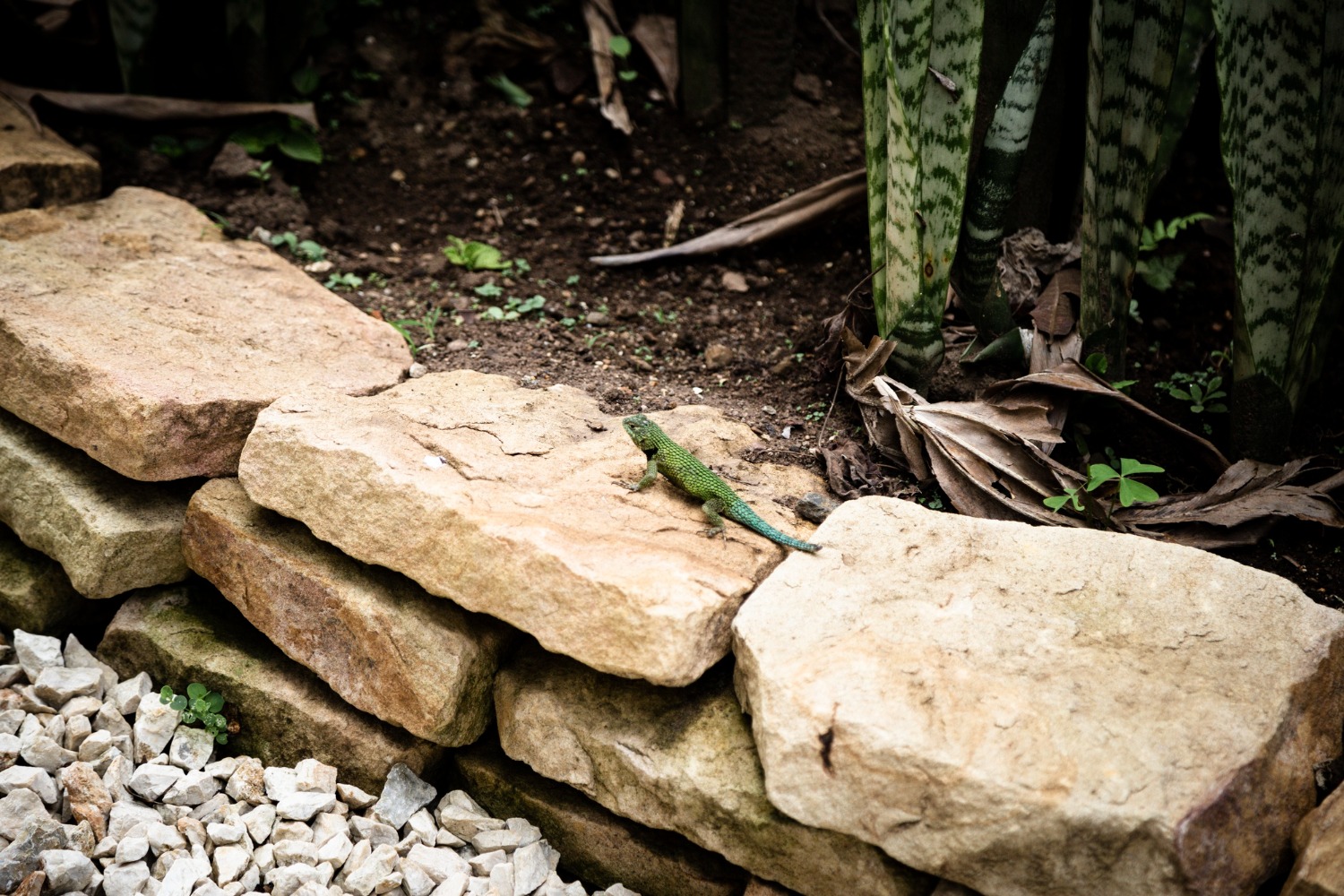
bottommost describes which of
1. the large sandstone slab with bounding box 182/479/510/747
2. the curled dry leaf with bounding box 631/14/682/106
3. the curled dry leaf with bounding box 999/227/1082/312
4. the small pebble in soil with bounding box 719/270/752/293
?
the large sandstone slab with bounding box 182/479/510/747

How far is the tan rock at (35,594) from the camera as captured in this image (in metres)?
3.80

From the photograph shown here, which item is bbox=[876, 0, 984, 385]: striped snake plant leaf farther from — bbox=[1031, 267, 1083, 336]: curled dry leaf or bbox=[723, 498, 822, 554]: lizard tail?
bbox=[723, 498, 822, 554]: lizard tail

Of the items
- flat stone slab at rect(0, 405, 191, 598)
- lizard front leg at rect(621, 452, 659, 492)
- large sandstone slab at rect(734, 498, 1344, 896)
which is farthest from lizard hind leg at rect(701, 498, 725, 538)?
flat stone slab at rect(0, 405, 191, 598)

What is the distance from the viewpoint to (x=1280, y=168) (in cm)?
309

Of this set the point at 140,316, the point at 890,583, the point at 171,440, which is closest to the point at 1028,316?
the point at 890,583

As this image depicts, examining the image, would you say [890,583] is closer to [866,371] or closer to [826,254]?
[866,371]

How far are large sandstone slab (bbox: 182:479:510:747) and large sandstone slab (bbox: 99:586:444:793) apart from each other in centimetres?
12

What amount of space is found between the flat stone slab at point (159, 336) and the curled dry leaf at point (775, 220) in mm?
1285

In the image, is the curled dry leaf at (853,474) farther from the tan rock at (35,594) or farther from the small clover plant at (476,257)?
the tan rock at (35,594)

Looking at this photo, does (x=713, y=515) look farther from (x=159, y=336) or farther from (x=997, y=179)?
(x=159, y=336)

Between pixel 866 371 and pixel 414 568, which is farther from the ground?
pixel 866 371

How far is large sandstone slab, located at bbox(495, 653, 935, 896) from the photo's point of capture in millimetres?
2689

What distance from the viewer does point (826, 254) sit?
15.8 feet

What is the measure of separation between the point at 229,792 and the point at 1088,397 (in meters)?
3.24
